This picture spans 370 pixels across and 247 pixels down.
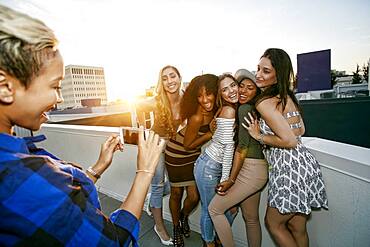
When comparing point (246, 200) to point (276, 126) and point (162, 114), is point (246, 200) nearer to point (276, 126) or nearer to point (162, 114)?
point (276, 126)

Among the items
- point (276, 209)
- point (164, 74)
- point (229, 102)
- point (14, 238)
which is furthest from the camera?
point (164, 74)

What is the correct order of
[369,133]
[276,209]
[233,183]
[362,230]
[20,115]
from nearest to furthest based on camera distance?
[20,115] → [362,230] → [276,209] → [233,183] → [369,133]

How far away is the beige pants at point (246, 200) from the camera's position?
1.84 meters

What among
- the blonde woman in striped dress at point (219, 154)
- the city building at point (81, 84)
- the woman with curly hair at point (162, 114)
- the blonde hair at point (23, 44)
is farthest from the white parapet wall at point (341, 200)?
the city building at point (81, 84)

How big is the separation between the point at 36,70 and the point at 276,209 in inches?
69.0

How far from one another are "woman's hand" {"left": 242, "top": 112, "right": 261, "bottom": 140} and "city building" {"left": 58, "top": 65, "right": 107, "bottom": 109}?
11050 centimetres

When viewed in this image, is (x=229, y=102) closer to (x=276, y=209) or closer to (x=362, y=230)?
(x=276, y=209)

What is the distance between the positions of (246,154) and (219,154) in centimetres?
25

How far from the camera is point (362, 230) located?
1.55 m

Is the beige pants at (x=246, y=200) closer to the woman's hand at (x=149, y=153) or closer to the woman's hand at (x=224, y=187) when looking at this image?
the woman's hand at (x=224, y=187)

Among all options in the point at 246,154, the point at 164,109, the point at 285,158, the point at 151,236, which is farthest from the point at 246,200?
the point at 151,236

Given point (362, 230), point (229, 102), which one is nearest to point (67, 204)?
point (229, 102)

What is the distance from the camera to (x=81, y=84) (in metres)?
116

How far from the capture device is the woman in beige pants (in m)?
1.83
